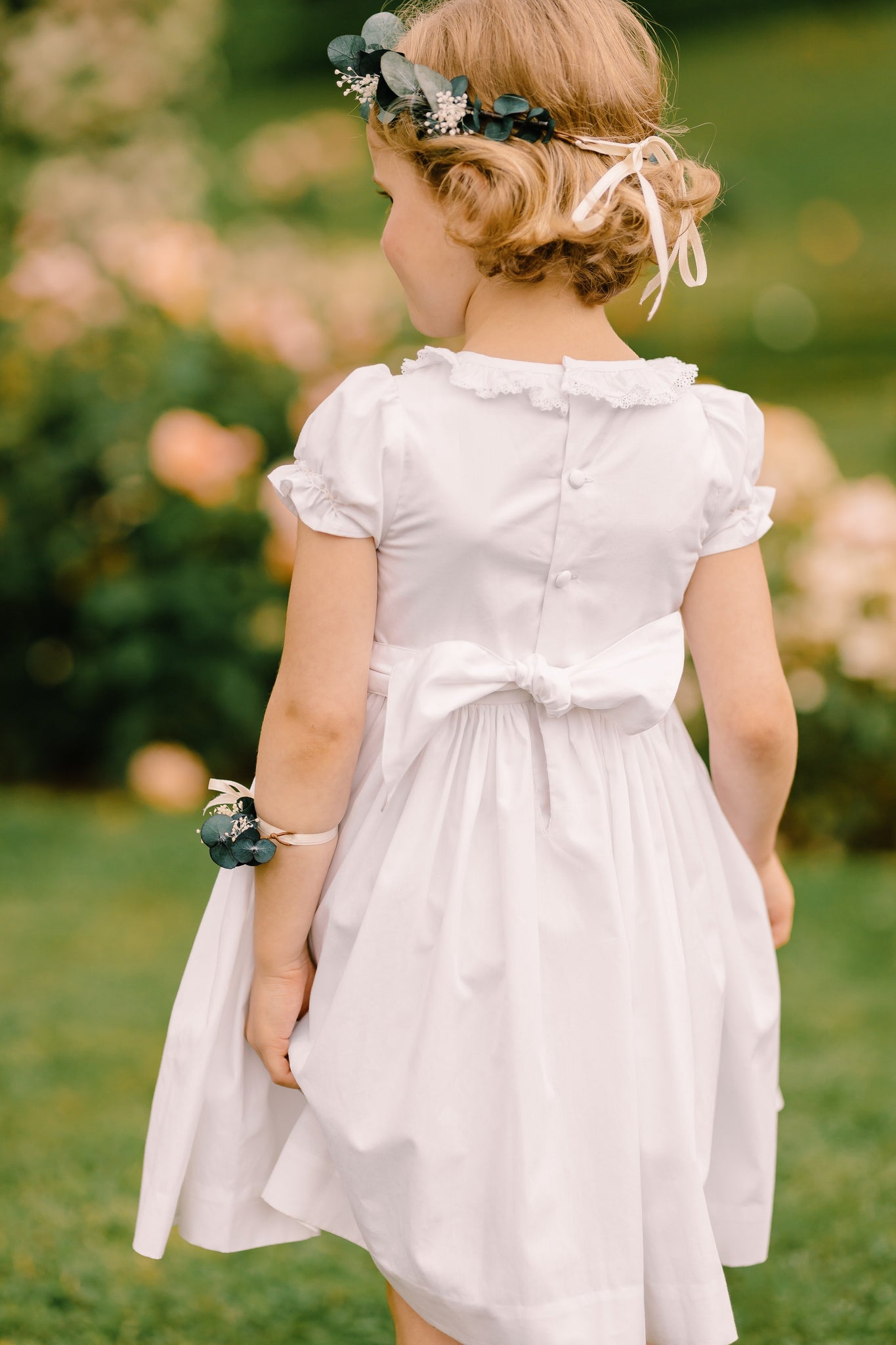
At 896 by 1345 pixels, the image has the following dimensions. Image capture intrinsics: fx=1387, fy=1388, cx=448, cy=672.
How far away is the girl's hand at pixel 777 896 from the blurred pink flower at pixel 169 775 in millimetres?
2409

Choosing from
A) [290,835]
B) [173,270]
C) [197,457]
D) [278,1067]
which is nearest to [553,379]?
[290,835]

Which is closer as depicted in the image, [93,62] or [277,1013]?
[277,1013]

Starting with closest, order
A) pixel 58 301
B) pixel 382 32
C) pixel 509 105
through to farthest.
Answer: pixel 509 105, pixel 382 32, pixel 58 301

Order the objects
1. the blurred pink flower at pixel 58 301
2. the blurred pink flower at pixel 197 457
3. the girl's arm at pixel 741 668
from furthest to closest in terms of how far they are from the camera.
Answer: the blurred pink flower at pixel 58 301 → the blurred pink flower at pixel 197 457 → the girl's arm at pixel 741 668

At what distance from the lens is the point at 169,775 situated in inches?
155

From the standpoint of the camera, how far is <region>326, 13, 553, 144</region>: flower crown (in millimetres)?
1330

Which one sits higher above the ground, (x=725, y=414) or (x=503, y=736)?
(x=725, y=414)

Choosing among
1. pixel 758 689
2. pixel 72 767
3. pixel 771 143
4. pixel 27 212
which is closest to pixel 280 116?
pixel 771 143

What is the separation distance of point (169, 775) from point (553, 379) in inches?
110

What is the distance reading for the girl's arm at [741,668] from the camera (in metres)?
1.53

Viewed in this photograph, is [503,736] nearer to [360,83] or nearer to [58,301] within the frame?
[360,83]

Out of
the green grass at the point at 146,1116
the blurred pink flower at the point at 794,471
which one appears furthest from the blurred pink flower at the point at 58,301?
the blurred pink flower at the point at 794,471

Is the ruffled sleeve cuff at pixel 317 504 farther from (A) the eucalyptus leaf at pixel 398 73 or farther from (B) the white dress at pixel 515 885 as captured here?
(A) the eucalyptus leaf at pixel 398 73

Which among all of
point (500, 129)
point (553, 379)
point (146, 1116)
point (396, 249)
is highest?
point (500, 129)
